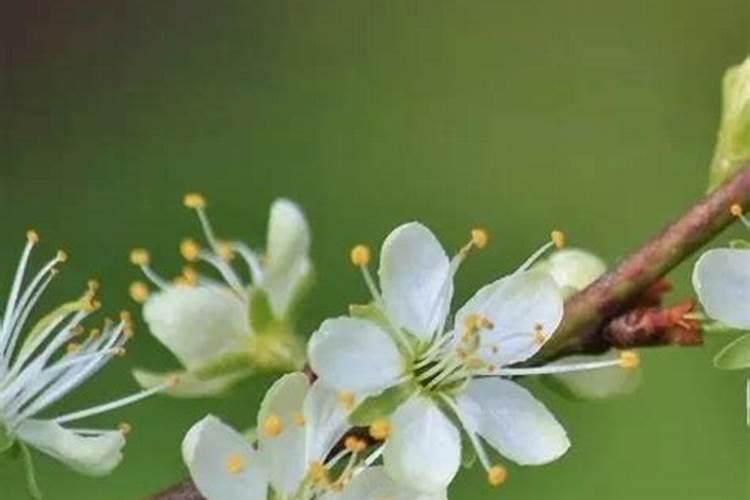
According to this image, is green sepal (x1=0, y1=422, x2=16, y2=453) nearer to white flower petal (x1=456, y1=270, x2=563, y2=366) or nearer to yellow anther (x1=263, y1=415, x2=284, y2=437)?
yellow anther (x1=263, y1=415, x2=284, y2=437)

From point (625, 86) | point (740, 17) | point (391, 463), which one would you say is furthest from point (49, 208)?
point (391, 463)

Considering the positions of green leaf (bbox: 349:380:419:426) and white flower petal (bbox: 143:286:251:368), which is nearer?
green leaf (bbox: 349:380:419:426)

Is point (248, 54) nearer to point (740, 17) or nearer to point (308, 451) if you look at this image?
point (740, 17)

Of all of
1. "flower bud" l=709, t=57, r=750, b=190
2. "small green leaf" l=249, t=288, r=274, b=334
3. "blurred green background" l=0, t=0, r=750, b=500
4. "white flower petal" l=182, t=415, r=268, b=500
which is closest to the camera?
"white flower petal" l=182, t=415, r=268, b=500

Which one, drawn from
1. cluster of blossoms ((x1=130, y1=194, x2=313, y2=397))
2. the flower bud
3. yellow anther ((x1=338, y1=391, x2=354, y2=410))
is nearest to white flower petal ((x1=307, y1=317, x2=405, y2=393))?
yellow anther ((x1=338, y1=391, x2=354, y2=410))

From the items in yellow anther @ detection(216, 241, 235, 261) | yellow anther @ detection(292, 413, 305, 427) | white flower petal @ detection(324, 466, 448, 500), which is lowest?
white flower petal @ detection(324, 466, 448, 500)

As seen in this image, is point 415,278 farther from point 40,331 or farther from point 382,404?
point 40,331
